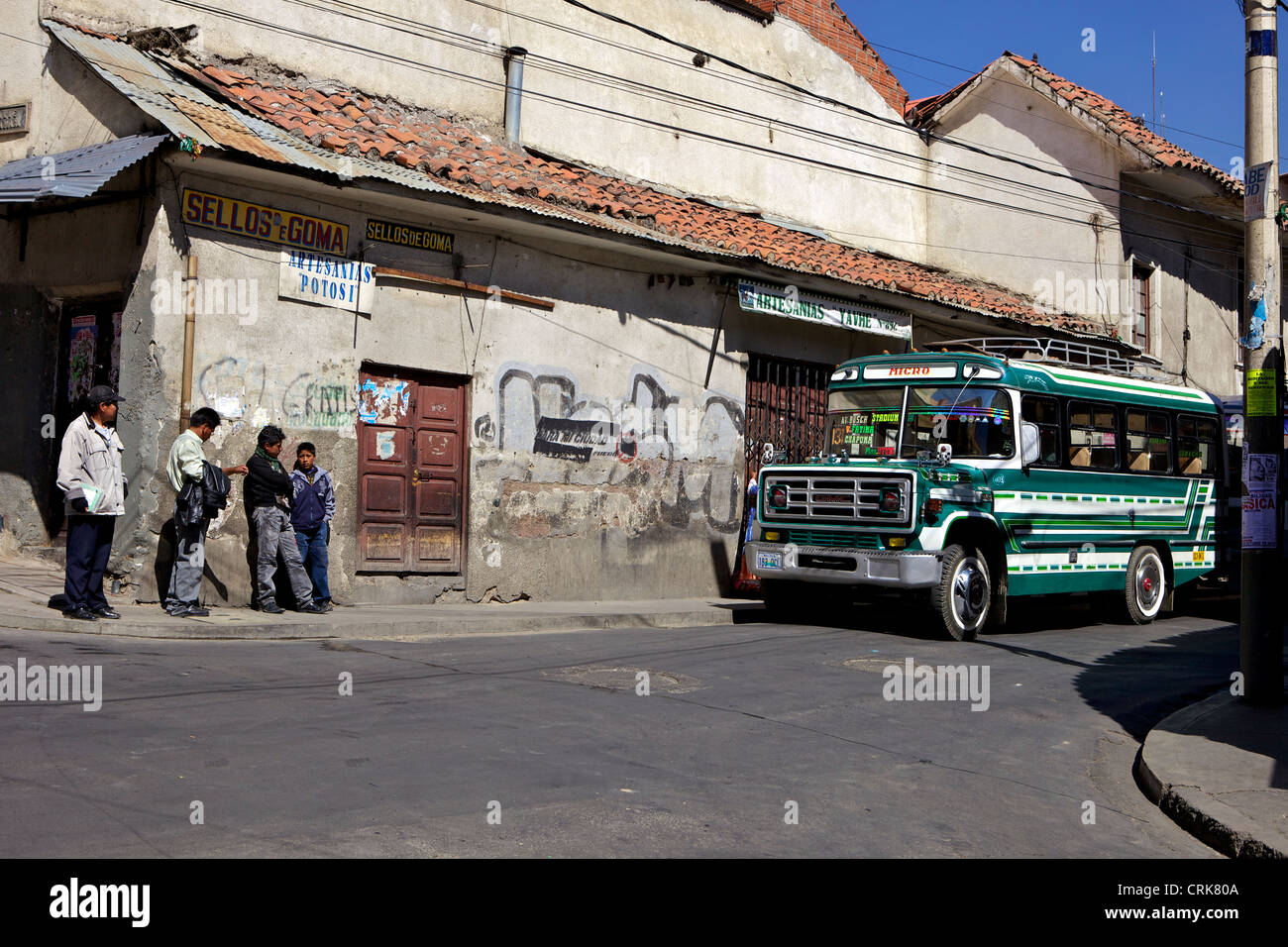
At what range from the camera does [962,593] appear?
12.4m

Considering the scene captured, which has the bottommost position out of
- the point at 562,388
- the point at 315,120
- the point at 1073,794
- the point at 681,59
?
the point at 1073,794

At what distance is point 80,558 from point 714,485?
8997 millimetres

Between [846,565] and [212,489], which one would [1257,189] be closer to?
[846,565]

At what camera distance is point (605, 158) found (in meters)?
18.6

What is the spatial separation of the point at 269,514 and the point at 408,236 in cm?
360

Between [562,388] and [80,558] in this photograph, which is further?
[562,388]

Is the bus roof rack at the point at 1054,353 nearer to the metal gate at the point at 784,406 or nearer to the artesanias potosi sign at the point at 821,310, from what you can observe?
the artesanias potosi sign at the point at 821,310

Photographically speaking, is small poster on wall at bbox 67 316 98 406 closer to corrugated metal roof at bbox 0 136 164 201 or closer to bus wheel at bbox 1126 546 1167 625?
corrugated metal roof at bbox 0 136 164 201

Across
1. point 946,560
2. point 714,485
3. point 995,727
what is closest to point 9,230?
point 714,485

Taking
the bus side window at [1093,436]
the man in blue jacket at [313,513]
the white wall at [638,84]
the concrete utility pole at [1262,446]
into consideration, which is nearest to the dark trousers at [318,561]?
the man in blue jacket at [313,513]

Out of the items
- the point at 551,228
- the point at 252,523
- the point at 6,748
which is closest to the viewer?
the point at 6,748

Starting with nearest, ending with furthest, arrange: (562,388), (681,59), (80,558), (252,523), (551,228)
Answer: (80,558) < (252,523) < (551,228) < (562,388) < (681,59)

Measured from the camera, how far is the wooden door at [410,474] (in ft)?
43.7
